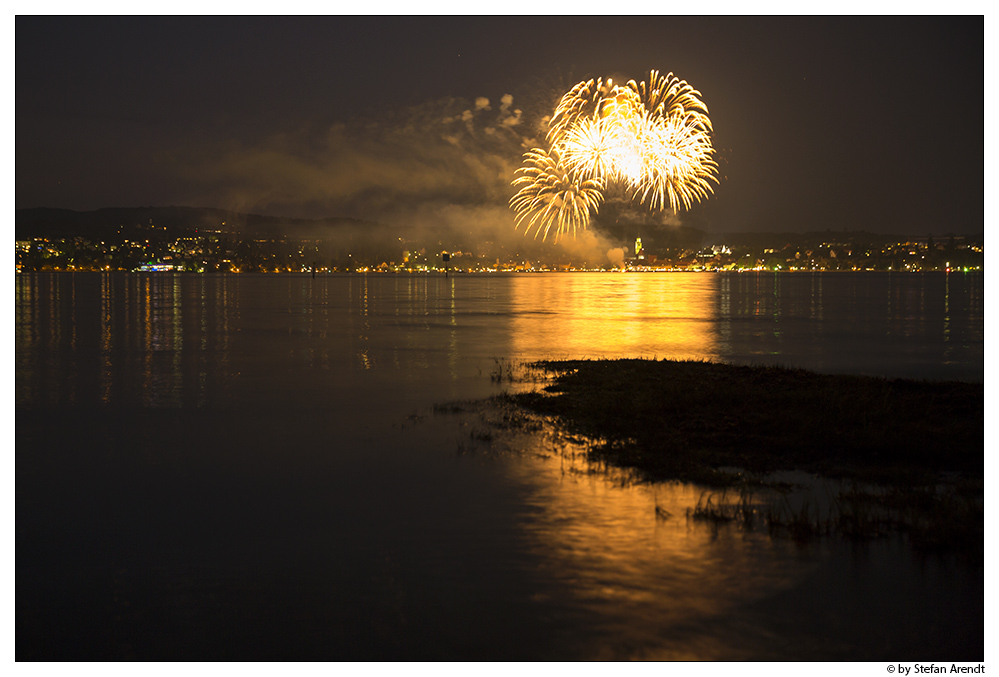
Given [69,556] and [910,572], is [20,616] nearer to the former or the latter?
[69,556]

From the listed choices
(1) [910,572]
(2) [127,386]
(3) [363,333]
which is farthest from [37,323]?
(1) [910,572]

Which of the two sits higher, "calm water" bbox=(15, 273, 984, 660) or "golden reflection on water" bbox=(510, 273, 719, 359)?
"golden reflection on water" bbox=(510, 273, 719, 359)

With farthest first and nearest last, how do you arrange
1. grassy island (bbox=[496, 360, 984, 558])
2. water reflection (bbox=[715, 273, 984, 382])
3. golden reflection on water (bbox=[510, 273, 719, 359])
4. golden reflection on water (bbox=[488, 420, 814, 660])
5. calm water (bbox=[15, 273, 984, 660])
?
1. golden reflection on water (bbox=[510, 273, 719, 359])
2. water reflection (bbox=[715, 273, 984, 382])
3. grassy island (bbox=[496, 360, 984, 558])
4. calm water (bbox=[15, 273, 984, 660])
5. golden reflection on water (bbox=[488, 420, 814, 660])

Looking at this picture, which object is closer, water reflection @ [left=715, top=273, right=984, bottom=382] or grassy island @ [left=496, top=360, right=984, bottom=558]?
grassy island @ [left=496, top=360, right=984, bottom=558]

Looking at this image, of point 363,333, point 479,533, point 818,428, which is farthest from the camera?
point 363,333

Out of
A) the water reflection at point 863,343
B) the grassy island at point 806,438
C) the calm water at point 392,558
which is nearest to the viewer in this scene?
the calm water at point 392,558

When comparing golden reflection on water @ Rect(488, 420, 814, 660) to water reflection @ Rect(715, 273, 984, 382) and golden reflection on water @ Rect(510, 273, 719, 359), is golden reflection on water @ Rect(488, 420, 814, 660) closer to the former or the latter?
golden reflection on water @ Rect(510, 273, 719, 359)

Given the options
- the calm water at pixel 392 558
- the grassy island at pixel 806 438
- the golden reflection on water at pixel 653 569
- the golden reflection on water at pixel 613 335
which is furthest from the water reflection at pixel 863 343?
the golden reflection on water at pixel 653 569

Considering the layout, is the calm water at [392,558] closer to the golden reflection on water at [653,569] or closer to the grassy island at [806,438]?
the golden reflection on water at [653,569]

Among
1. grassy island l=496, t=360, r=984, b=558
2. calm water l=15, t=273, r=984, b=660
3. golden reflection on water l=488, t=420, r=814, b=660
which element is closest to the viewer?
golden reflection on water l=488, t=420, r=814, b=660

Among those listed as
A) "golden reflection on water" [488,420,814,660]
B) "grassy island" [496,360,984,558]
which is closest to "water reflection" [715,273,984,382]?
"grassy island" [496,360,984,558]

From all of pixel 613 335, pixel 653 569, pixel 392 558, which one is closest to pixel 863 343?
pixel 613 335
